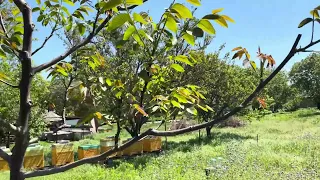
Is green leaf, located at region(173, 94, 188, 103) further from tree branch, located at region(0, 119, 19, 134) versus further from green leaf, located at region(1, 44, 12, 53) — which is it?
green leaf, located at region(1, 44, 12, 53)

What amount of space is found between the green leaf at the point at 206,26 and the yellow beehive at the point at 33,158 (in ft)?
37.3

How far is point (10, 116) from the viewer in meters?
13.2

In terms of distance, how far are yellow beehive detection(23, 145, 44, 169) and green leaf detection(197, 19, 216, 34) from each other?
11.4 meters

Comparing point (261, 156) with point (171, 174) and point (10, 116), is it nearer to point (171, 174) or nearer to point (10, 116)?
point (171, 174)

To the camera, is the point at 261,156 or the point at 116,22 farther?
the point at 261,156

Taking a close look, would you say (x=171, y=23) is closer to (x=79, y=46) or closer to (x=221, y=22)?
(x=221, y=22)

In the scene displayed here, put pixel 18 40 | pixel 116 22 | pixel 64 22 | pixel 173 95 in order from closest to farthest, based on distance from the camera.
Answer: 1. pixel 116 22
2. pixel 173 95
3. pixel 18 40
4. pixel 64 22

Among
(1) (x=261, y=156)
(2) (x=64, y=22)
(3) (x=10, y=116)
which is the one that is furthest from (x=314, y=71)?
(2) (x=64, y=22)

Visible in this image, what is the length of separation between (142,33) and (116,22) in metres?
0.11

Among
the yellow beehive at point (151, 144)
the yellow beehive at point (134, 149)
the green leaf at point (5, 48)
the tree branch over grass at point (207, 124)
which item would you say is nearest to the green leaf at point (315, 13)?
the tree branch over grass at point (207, 124)

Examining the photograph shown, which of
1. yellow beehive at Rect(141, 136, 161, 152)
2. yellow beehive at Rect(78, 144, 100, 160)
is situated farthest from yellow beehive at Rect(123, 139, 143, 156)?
yellow beehive at Rect(78, 144, 100, 160)

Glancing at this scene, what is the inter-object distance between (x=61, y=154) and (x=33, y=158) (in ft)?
3.42

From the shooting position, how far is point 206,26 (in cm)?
84

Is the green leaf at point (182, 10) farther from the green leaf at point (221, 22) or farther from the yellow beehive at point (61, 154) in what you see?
the yellow beehive at point (61, 154)
